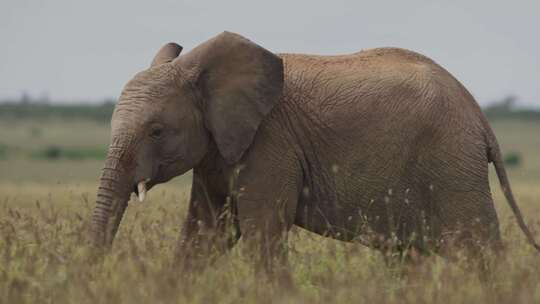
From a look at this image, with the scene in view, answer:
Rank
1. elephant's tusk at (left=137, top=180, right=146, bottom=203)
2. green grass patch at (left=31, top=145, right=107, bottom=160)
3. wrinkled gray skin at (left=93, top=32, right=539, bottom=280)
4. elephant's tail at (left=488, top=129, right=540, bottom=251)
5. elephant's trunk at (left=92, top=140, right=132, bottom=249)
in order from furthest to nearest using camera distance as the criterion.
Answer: green grass patch at (left=31, top=145, right=107, bottom=160)
elephant's tail at (left=488, top=129, right=540, bottom=251)
wrinkled gray skin at (left=93, top=32, right=539, bottom=280)
elephant's tusk at (left=137, top=180, right=146, bottom=203)
elephant's trunk at (left=92, top=140, right=132, bottom=249)

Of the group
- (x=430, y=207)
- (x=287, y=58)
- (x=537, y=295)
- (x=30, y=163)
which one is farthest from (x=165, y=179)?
(x=30, y=163)

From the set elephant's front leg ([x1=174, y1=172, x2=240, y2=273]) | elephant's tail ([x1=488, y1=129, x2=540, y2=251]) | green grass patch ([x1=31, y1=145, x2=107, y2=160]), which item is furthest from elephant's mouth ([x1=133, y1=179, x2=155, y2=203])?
green grass patch ([x1=31, y1=145, x2=107, y2=160])

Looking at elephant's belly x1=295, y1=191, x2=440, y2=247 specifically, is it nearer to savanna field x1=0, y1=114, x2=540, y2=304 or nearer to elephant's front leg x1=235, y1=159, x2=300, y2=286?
savanna field x1=0, y1=114, x2=540, y2=304

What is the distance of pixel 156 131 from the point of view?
26.2 feet

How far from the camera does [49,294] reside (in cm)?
655

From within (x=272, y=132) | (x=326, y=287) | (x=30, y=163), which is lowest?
(x=30, y=163)

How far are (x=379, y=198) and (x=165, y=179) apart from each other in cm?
141

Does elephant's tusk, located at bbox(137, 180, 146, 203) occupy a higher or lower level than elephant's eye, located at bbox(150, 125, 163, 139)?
lower

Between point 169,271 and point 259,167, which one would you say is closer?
point 169,271

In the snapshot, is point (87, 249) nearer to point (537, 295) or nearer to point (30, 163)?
point (537, 295)

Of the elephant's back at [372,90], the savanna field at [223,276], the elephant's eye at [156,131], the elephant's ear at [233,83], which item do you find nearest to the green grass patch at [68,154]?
the savanna field at [223,276]

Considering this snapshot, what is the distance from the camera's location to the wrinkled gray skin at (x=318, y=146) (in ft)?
26.5

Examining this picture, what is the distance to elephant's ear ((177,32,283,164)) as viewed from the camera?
8148mm

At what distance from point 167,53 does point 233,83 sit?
0.87 metres
